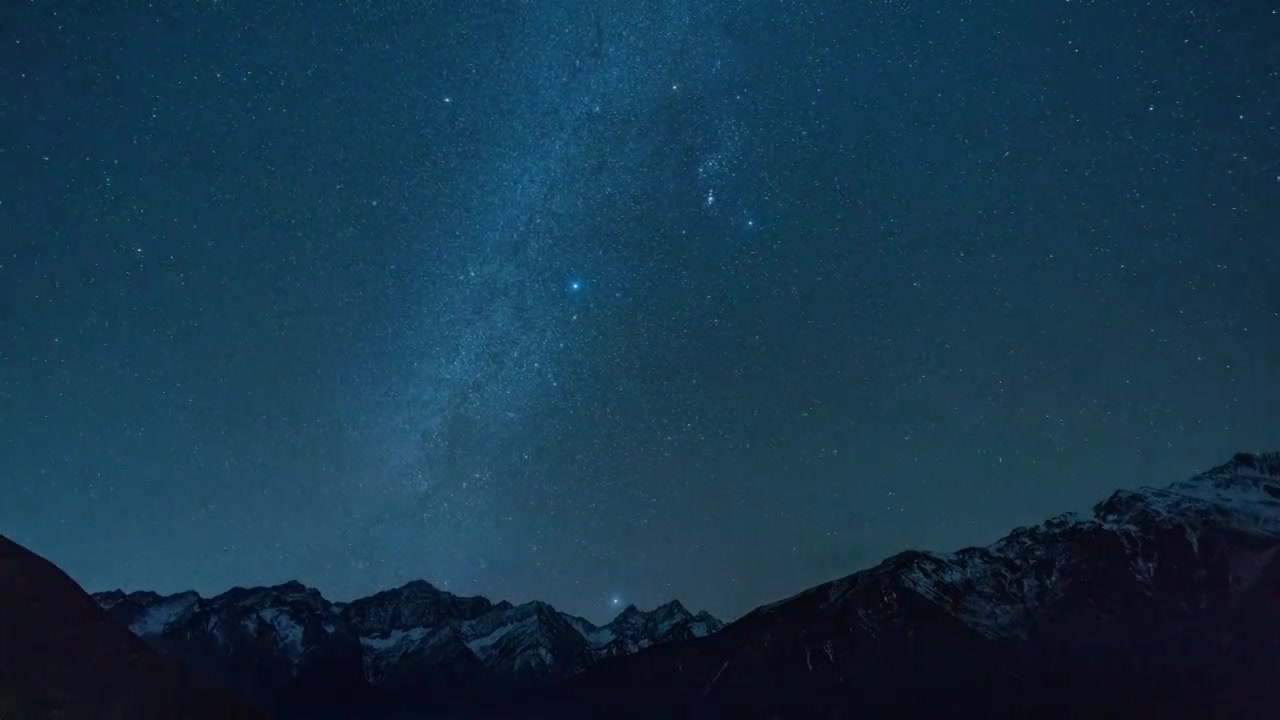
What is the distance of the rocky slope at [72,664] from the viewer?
2931 inches

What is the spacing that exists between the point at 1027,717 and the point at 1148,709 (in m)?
25.9

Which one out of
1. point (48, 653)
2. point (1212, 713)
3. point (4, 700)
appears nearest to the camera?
point (4, 700)

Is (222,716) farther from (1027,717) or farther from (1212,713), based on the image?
(1212,713)

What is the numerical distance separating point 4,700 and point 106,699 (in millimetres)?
12249

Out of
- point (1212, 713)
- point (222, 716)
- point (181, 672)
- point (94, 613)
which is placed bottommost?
point (1212, 713)

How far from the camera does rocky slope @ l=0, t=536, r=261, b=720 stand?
74438 mm

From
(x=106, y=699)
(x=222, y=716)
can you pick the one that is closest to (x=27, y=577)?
(x=106, y=699)

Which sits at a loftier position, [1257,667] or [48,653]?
[48,653]

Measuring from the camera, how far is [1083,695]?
652 feet

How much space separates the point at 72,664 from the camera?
3179 inches

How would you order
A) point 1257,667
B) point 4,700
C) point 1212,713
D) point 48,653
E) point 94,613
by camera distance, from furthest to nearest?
point 1257,667 → point 1212,713 → point 94,613 → point 48,653 → point 4,700

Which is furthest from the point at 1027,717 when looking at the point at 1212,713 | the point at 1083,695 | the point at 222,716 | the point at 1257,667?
the point at 222,716

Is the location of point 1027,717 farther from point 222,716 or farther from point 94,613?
point 94,613

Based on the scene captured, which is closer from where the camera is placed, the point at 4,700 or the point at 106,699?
the point at 4,700
